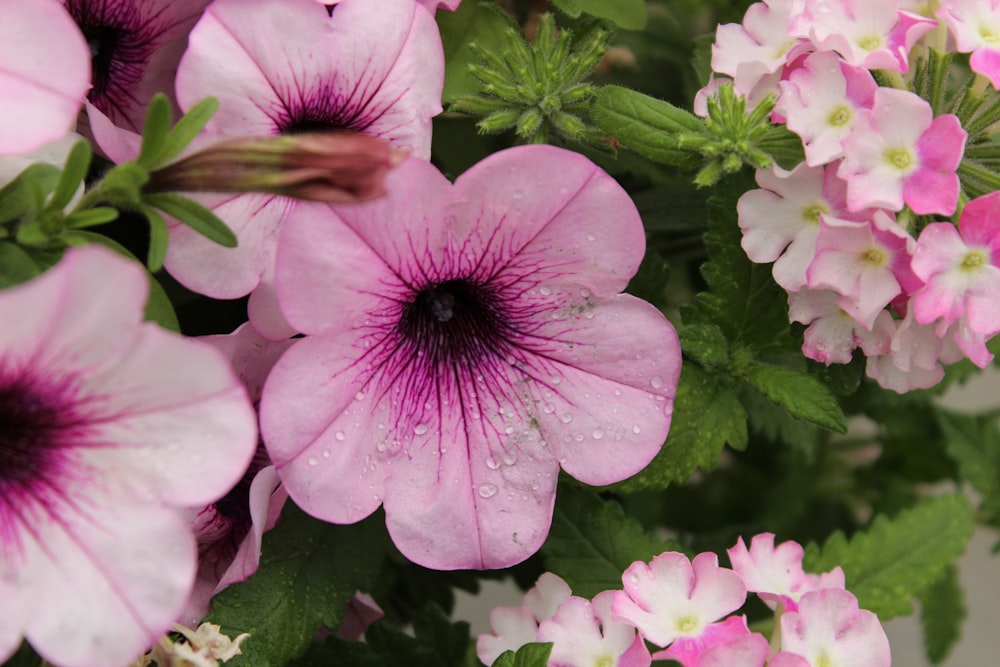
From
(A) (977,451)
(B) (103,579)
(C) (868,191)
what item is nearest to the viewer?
(B) (103,579)

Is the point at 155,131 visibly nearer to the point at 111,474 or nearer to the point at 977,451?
the point at 111,474

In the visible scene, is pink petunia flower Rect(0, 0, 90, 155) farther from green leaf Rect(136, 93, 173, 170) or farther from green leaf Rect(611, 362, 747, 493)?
green leaf Rect(611, 362, 747, 493)

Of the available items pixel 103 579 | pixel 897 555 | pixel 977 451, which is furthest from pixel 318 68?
pixel 977 451

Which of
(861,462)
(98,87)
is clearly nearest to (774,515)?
(861,462)

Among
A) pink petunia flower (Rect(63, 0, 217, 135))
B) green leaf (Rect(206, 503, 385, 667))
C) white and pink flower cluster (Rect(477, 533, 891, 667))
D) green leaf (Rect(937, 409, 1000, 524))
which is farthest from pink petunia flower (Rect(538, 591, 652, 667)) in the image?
green leaf (Rect(937, 409, 1000, 524))

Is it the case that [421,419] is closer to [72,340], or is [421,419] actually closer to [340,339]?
[340,339]

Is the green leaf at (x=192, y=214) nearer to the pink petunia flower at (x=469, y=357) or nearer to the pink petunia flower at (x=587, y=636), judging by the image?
the pink petunia flower at (x=469, y=357)

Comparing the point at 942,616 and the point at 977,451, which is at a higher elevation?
the point at 977,451

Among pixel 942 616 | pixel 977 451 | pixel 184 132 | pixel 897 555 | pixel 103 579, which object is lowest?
pixel 942 616
